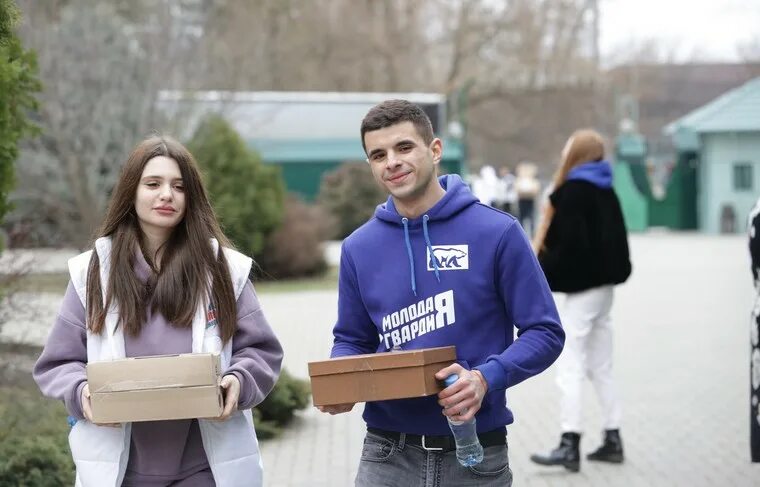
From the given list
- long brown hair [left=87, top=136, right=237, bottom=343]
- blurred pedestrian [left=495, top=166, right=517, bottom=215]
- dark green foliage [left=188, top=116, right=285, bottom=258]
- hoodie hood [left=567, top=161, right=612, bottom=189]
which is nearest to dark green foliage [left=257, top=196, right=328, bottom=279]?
dark green foliage [left=188, top=116, right=285, bottom=258]

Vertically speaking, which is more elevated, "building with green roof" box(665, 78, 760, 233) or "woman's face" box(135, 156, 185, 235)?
"woman's face" box(135, 156, 185, 235)

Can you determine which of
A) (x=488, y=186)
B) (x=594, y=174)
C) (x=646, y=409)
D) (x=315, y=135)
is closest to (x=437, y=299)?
(x=594, y=174)

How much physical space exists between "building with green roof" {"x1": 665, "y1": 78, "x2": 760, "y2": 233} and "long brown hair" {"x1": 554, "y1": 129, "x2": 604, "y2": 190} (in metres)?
22.9


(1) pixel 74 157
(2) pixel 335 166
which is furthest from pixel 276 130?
(1) pixel 74 157

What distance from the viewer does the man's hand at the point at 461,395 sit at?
12.0ft

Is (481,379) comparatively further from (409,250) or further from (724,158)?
(724,158)

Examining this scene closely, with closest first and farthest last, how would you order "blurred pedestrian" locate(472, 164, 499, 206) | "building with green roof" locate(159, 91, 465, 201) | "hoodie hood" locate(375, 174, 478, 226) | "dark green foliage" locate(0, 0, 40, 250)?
"hoodie hood" locate(375, 174, 478, 226), "dark green foliage" locate(0, 0, 40, 250), "blurred pedestrian" locate(472, 164, 499, 206), "building with green roof" locate(159, 91, 465, 201)

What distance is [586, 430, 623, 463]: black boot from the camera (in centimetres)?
823

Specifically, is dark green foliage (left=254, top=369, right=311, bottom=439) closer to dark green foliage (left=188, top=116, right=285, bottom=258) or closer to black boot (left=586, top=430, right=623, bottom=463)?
black boot (left=586, top=430, right=623, bottom=463)

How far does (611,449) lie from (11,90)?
4.19 m

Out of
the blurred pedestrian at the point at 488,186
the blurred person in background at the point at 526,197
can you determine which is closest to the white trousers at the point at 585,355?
the blurred pedestrian at the point at 488,186

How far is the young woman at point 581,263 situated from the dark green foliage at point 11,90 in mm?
3051

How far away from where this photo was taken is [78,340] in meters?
3.95

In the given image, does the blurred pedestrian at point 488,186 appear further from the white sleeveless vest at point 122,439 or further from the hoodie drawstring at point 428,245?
the white sleeveless vest at point 122,439
